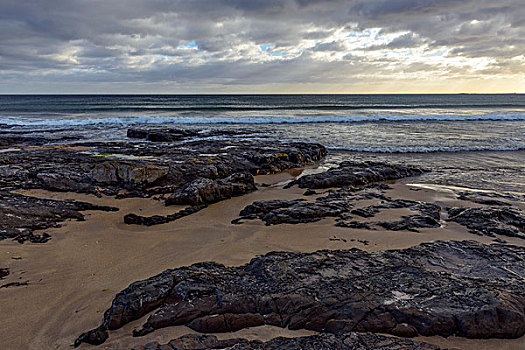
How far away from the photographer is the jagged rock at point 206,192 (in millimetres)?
7574

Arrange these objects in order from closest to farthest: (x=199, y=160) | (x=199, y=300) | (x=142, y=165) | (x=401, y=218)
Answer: (x=199, y=300)
(x=401, y=218)
(x=142, y=165)
(x=199, y=160)

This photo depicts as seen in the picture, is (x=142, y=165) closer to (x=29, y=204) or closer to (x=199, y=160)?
(x=199, y=160)

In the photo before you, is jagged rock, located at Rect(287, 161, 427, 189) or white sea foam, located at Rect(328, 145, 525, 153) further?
white sea foam, located at Rect(328, 145, 525, 153)

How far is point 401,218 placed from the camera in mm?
6465

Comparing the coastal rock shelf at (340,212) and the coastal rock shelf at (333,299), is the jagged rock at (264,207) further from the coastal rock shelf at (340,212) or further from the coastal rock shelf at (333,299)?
the coastal rock shelf at (333,299)

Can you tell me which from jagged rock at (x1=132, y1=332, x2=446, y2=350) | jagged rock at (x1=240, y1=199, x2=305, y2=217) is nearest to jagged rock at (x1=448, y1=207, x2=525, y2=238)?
jagged rock at (x1=240, y1=199, x2=305, y2=217)

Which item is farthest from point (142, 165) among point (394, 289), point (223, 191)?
point (394, 289)

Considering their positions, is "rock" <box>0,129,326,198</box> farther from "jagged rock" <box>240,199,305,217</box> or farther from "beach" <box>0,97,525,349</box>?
"jagged rock" <box>240,199,305,217</box>

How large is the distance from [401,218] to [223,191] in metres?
4.16

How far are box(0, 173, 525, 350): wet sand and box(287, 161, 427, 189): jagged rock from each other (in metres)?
2.49

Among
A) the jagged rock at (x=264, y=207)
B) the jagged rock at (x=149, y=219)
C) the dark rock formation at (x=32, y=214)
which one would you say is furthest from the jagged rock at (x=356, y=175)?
the dark rock formation at (x=32, y=214)

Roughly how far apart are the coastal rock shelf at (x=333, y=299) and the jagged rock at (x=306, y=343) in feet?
0.49

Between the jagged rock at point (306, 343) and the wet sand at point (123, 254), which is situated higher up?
the jagged rock at point (306, 343)

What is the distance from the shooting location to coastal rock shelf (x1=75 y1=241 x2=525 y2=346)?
119 inches
